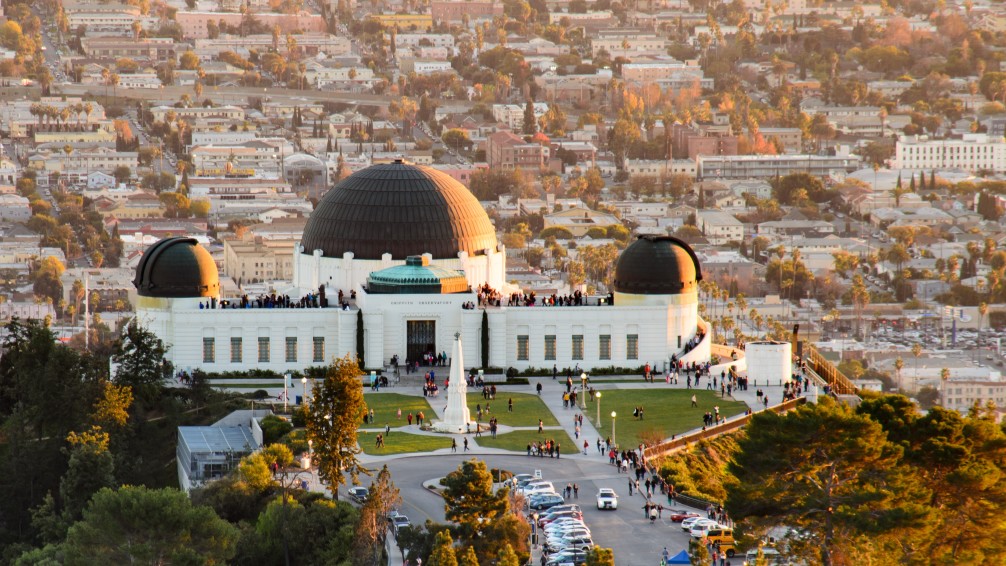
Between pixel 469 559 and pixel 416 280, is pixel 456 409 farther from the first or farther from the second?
pixel 469 559

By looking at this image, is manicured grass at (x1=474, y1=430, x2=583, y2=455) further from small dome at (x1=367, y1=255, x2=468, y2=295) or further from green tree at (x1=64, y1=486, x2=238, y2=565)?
green tree at (x1=64, y1=486, x2=238, y2=565)

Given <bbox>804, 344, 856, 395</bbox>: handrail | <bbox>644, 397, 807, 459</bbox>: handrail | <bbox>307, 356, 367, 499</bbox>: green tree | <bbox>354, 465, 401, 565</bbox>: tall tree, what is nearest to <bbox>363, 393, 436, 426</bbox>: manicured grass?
<bbox>644, 397, 807, 459</bbox>: handrail

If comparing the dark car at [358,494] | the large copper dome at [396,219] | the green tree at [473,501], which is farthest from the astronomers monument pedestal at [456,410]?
the green tree at [473,501]

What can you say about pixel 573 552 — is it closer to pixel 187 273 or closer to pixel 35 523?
pixel 35 523

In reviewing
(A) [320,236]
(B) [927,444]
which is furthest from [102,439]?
(B) [927,444]

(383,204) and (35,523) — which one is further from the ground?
(383,204)

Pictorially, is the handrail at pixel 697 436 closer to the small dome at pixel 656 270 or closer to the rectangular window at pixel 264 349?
the small dome at pixel 656 270

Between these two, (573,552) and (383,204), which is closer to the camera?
(573,552)
